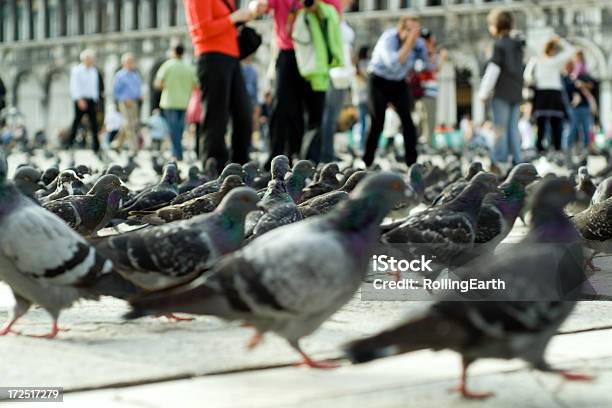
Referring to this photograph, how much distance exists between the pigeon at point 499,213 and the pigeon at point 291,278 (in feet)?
5.17

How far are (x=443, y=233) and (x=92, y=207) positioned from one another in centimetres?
193

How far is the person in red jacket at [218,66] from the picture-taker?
25.3 ft

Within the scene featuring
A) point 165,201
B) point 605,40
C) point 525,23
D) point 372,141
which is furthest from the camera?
point 525,23

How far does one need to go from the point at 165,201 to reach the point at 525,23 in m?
29.5

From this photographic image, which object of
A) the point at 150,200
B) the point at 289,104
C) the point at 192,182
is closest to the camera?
the point at 150,200

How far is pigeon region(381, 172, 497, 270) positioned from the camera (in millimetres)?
4031

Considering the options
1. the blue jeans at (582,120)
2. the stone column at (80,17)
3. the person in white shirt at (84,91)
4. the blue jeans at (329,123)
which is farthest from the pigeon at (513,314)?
the stone column at (80,17)

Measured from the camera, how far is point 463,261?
4.11 meters

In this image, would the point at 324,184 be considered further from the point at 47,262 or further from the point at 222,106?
the point at 47,262

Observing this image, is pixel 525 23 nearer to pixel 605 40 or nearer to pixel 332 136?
pixel 605 40

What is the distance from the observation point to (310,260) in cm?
266

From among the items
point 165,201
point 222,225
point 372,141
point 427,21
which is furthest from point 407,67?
point 427,21

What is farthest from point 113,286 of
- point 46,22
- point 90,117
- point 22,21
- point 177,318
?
point 22,21

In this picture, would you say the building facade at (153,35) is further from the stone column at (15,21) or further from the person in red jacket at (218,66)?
the person in red jacket at (218,66)
